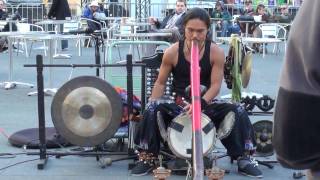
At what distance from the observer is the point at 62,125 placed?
17.4ft

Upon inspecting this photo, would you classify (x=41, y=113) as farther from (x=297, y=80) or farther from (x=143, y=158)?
(x=297, y=80)

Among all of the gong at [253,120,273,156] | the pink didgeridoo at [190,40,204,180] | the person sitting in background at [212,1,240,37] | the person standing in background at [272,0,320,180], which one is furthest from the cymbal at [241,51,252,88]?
the person sitting in background at [212,1,240,37]

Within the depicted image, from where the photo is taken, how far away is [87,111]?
17.5 feet

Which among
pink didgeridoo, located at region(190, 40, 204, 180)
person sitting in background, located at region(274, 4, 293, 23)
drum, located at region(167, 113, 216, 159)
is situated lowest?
drum, located at region(167, 113, 216, 159)

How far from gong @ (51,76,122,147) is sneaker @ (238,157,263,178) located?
104cm

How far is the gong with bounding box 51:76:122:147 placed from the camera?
17.2ft

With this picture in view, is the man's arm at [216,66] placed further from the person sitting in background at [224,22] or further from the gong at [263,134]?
the person sitting in background at [224,22]

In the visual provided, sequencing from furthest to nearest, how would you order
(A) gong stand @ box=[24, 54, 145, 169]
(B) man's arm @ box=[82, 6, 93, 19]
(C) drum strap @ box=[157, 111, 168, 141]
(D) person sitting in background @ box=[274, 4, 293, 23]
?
(D) person sitting in background @ box=[274, 4, 293, 23] → (B) man's arm @ box=[82, 6, 93, 19] → (A) gong stand @ box=[24, 54, 145, 169] → (C) drum strap @ box=[157, 111, 168, 141]

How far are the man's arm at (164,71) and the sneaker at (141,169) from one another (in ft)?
1.84

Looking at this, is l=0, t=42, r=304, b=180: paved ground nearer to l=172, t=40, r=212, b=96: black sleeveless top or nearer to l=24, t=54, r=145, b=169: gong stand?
l=24, t=54, r=145, b=169: gong stand

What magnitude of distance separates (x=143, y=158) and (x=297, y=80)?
389cm

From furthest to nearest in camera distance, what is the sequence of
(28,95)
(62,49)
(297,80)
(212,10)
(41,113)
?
1. (212,10)
2. (62,49)
3. (28,95)
4. (41,113)
5. (297,80)

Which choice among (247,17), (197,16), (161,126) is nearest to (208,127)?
(161,126)

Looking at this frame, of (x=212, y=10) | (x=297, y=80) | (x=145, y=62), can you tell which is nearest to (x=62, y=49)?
(x=212, y=10)
